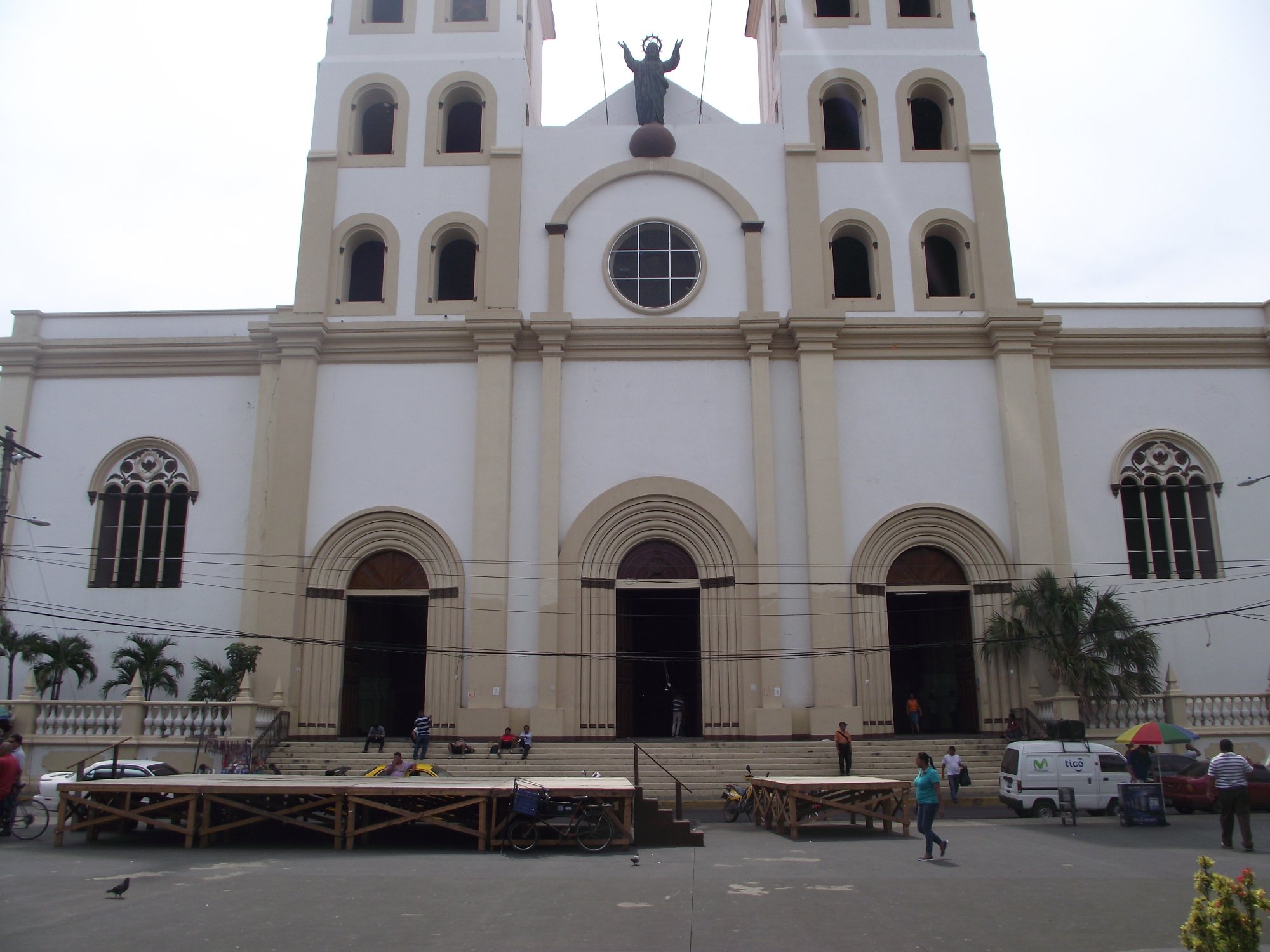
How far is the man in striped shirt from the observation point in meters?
13.1

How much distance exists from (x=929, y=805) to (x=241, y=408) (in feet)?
63.1

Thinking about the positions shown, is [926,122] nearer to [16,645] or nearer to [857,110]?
[857,110]

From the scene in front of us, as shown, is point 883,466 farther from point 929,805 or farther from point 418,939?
point 418,939

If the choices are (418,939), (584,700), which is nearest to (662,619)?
(584,700)

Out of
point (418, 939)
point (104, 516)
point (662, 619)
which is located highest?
point (104, 516)

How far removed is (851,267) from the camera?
91.9ft

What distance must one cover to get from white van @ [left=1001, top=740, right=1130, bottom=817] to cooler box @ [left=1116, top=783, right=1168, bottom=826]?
1.39 metres

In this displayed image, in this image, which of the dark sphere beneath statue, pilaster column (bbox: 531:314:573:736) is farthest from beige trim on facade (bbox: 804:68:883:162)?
pilaster column (bbox: 531:314:573:736)

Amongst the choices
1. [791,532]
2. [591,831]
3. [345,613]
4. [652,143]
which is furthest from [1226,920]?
[652,143]

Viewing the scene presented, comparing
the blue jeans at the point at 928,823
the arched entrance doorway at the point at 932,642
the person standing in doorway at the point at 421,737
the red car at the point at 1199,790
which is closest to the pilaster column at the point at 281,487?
the person standing in doorway at the point at 421,737

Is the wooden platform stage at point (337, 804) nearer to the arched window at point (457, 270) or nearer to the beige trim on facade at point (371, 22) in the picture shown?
the arched window at point (457, 270)

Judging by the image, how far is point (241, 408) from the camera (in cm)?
2569

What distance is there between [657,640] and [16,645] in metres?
14.9

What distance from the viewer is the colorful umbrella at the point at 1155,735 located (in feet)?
58.3
